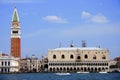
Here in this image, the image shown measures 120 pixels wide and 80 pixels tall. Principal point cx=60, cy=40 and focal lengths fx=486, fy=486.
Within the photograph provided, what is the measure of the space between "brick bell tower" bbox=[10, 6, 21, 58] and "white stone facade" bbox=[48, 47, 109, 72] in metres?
9.56

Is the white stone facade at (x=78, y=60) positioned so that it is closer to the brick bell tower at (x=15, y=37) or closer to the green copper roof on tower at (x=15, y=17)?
the brick bell tower at (x=15, y=37)

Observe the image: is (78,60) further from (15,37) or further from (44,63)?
(15,37)

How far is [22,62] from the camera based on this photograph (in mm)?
150000

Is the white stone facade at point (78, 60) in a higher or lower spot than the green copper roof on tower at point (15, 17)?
lower

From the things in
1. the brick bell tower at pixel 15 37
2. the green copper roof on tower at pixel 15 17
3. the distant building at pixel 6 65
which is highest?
the green copper roof on tower at pixel 15 17

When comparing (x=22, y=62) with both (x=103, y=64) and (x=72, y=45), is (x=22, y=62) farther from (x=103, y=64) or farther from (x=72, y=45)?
(x=103, y=64)

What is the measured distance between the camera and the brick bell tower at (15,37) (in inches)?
5217

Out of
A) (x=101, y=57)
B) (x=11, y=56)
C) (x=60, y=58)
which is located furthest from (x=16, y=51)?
(x=101, y=57)

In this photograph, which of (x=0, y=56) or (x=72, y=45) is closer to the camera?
(x=0, y=56)

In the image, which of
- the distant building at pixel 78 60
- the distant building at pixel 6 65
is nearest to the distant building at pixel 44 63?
the distant building at pixel 78 60

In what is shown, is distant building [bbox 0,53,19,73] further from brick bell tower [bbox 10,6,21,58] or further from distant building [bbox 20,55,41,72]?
distant building [bbox 20,55,41,72]

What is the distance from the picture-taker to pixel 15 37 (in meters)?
134

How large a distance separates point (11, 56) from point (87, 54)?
65.8 feet

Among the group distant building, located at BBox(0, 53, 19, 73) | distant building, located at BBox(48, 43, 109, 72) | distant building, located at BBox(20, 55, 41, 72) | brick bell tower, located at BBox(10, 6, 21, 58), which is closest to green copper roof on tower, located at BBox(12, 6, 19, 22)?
brick bell tower, located at BBox(10, 6, 21, 58)
